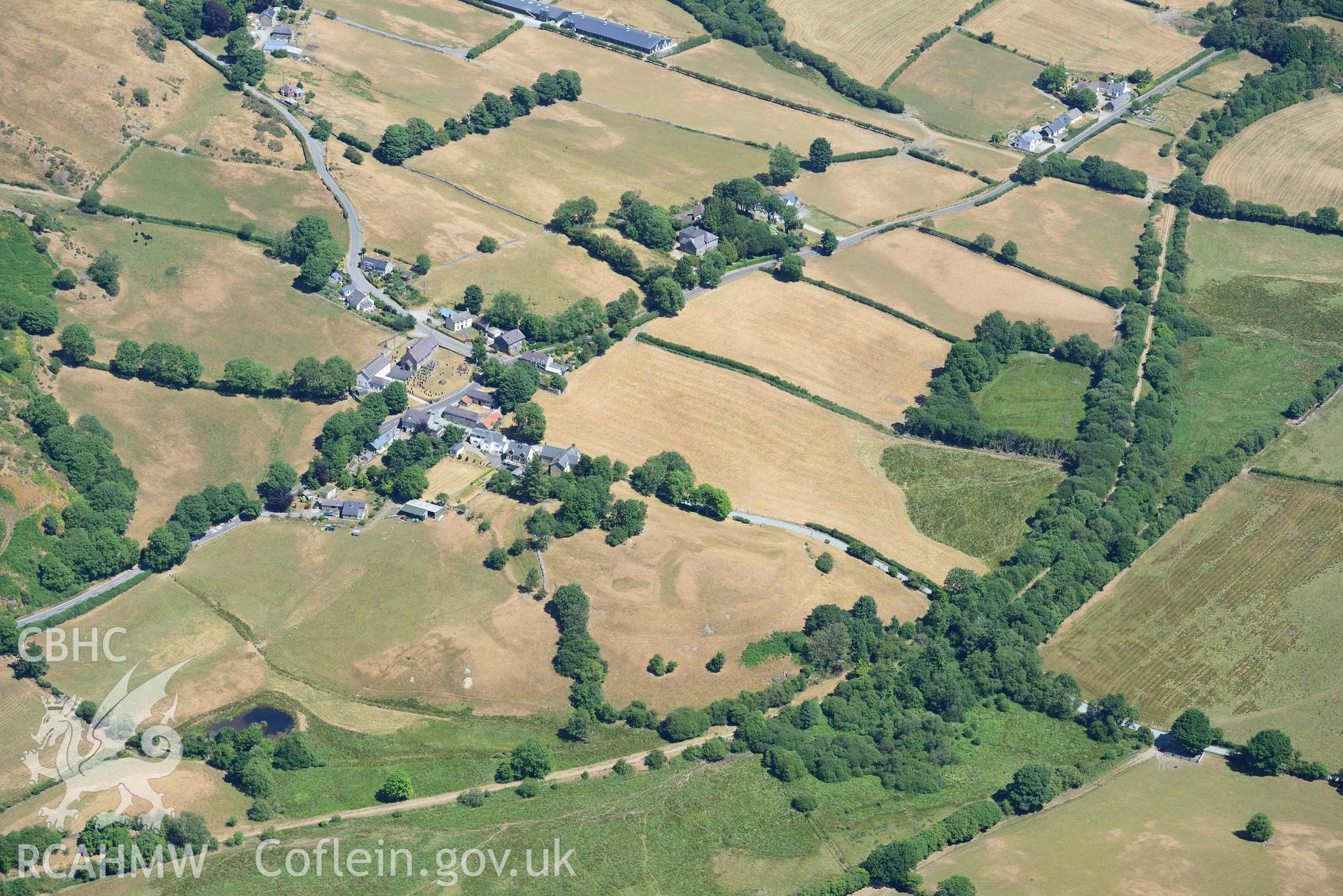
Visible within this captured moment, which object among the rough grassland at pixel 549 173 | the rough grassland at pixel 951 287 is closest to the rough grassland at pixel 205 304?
the rough grassland at pixel 549 173

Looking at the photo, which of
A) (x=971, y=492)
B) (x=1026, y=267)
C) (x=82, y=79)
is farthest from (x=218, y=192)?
(x=1026, y=267)

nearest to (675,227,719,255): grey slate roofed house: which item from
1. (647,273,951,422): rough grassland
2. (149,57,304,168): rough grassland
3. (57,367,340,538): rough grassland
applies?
(647,273,951,422): rough grassland

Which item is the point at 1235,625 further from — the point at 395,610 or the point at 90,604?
the point at 90,604

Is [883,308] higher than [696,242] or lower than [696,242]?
lower

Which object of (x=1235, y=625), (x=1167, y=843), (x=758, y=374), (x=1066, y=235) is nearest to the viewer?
→ (x=1167, y=843)

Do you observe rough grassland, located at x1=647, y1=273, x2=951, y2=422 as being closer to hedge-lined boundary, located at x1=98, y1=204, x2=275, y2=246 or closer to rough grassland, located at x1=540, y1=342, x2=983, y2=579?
rough grassland, located at x1=540, y1=342, x2=983, y2=579

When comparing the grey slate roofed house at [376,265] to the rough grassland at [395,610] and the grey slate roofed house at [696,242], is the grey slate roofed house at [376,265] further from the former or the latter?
the rough grassland at [395,610]
